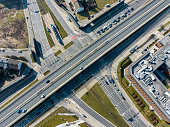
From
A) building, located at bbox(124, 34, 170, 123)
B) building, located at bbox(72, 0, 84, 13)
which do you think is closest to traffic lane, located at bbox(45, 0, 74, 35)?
building, located at bbox(72, 0, 84, 13)

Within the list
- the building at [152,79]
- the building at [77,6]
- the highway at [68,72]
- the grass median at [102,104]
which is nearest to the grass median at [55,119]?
the highway at [68,72]

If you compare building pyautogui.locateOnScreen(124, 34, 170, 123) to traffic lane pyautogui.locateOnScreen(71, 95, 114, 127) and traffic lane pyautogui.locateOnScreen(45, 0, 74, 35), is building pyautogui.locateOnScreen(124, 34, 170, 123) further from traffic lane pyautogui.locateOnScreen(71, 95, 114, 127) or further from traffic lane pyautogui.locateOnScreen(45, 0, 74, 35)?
traffic lane pyautogui.locateOnScreen(45, 0, 74, 35)

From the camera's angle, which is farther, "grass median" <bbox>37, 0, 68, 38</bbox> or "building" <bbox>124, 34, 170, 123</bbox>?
"grass median" <bbox>37, 0, 68, 38</bbox>

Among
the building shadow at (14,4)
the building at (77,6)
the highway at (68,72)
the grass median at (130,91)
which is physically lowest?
the grass median at (130,91)

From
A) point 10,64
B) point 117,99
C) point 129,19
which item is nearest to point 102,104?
point 117,99

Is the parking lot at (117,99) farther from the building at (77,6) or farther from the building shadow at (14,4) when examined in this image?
the building shadow at (14,4)

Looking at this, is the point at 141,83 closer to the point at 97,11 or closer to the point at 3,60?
the point at 97,11

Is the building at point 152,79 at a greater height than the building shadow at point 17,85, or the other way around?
the building shadow at point 17,85
